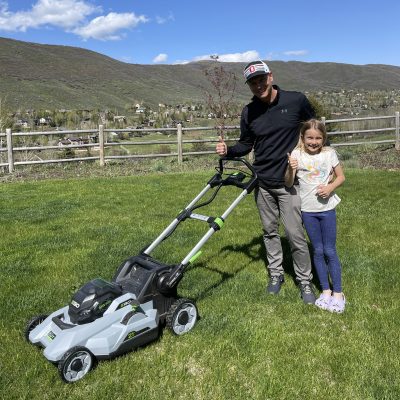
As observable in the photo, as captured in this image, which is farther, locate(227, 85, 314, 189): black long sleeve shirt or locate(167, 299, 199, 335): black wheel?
locate(227, 85, 314, 189): black long sleeve shirt

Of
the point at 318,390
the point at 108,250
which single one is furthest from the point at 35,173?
the point at 318,390

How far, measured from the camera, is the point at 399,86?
2862 inches

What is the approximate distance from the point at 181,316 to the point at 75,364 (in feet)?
3.34

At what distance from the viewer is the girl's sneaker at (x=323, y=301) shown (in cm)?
448

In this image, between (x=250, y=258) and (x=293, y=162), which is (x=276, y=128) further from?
(x=250, y=258)

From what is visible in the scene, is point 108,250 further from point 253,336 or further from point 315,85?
point 315,85

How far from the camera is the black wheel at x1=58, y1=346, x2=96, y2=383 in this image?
10.5ft

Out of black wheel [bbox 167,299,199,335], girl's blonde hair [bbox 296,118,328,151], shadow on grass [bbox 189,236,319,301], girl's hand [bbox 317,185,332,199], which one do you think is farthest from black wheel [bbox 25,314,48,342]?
girl's blonde hair [bbox 296,118,328,151]

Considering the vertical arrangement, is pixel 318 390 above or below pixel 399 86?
below

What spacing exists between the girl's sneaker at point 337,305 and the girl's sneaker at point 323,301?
1.4 inches

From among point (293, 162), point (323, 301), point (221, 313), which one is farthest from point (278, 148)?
point (221, 313)

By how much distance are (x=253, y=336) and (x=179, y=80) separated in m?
64.0

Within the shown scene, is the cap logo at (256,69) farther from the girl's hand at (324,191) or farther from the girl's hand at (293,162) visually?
the girl's hand at (324,191)

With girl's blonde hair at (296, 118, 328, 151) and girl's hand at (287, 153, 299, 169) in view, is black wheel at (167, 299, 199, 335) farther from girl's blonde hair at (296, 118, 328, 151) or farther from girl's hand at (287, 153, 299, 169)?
girl's blonde hair at (296, 118, 328, 151)
